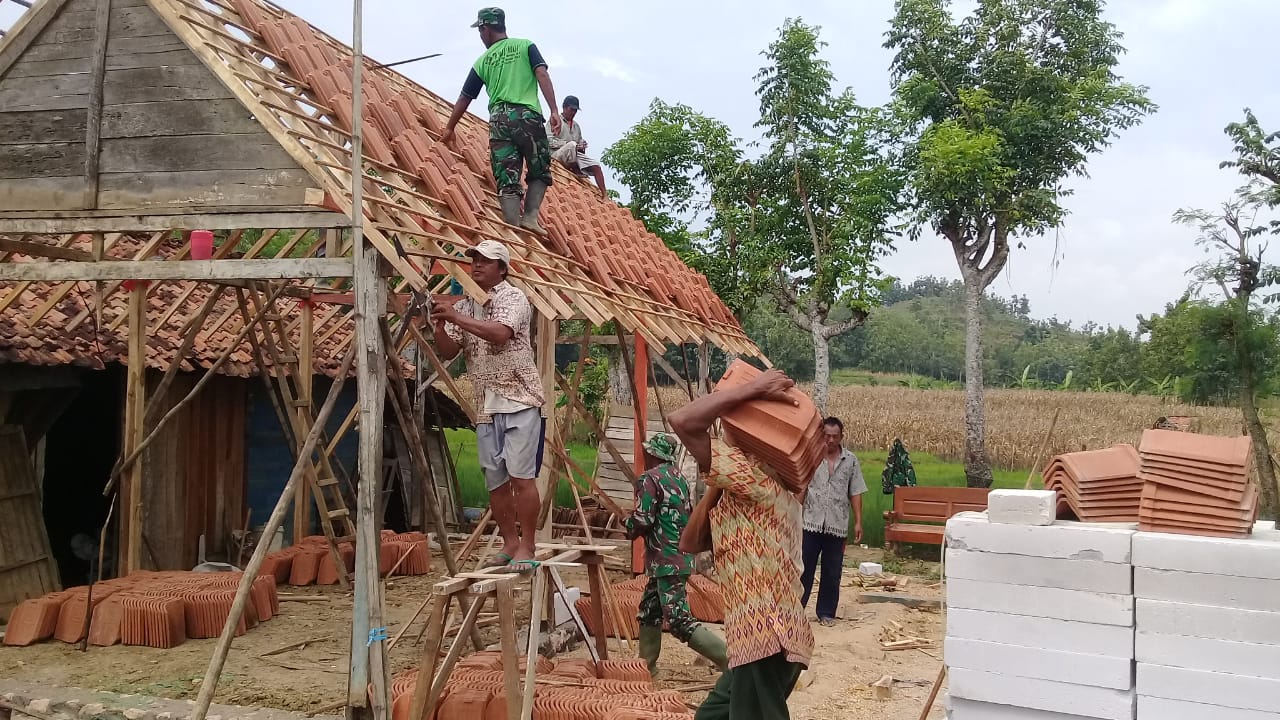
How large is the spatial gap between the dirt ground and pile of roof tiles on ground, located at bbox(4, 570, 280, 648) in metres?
0.11

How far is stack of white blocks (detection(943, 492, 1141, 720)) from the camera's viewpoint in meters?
3.79

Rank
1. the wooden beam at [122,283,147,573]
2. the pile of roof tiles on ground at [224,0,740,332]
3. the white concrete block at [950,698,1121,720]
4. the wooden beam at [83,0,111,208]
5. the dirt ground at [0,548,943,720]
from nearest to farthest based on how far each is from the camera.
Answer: the white concrete block at [950,698,1121,720], the wooden beam at [83,0,111,208], the dirt ground at [0,548,943,720], the pile of roof tiles on ground at [224,0,740,332], the wooden beam at [122,283,147,573]

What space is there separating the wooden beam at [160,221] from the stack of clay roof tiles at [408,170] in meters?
0.23

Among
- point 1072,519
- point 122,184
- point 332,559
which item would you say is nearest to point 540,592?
point 1072,519

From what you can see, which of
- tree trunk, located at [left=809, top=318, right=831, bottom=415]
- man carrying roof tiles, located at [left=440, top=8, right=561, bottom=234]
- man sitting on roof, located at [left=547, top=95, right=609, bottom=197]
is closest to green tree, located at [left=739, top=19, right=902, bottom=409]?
tree trunk, located at [left=809, top=318, right=831, bottom=415]

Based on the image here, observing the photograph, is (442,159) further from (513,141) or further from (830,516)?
(830,516)

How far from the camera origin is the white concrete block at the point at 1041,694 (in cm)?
378

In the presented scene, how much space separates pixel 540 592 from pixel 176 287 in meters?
8.20

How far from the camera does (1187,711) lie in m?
3.66

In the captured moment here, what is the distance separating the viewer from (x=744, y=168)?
17.0m

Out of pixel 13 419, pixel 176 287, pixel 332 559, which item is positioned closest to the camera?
pixel 13 419

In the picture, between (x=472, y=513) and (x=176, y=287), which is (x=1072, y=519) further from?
(x=472, y=513)

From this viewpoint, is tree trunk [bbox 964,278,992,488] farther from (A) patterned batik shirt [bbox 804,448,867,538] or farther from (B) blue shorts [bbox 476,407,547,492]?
(B) blue shorts [bbox 476,407,547,492]

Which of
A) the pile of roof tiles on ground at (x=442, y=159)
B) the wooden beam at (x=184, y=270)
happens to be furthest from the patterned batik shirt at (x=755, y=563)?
the pile of roof tiles on ground at (x=442, y=159)
